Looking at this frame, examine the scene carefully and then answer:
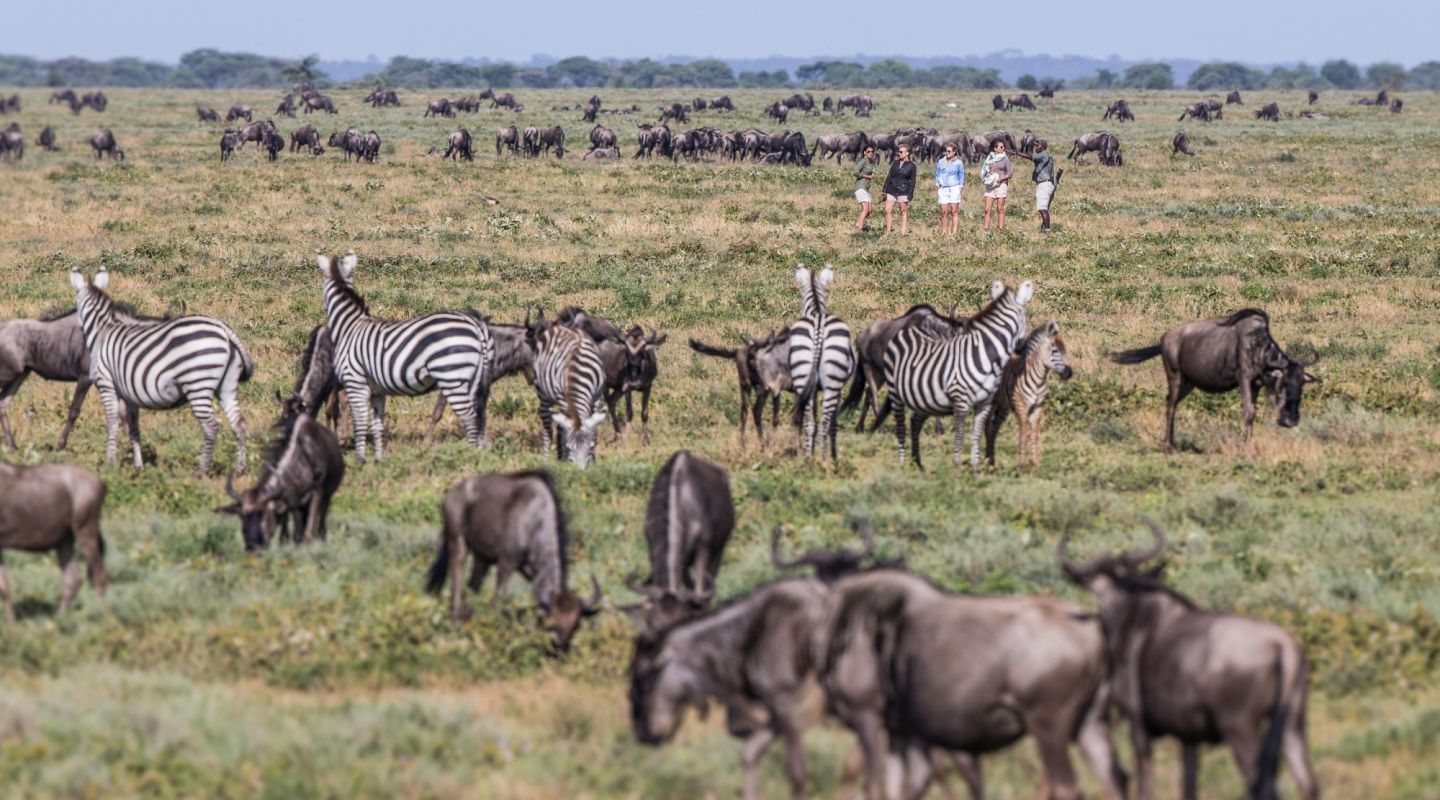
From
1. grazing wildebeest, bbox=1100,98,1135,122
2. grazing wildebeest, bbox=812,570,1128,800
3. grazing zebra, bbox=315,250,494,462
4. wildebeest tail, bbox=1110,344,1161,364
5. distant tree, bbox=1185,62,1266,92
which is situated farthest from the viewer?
distant tree, bbox=1185,62,1266,92

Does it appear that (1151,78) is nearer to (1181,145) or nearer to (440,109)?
(440,109)

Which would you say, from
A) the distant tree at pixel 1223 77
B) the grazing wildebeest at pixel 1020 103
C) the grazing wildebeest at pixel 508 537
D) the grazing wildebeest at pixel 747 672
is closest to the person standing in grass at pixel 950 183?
the grazing wildebeest at pixel 508 537

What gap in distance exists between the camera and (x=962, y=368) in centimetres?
1741

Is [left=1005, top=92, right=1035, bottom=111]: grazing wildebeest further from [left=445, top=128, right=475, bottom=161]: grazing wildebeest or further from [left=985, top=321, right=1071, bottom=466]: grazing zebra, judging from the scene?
[left=985, top=321, right=1071, bottom=466]: grazing zebra

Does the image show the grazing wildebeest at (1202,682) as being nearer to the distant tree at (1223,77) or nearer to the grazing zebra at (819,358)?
the grazing zebra at (819,358)

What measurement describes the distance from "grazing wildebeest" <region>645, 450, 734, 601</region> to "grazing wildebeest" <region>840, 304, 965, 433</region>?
703 cm

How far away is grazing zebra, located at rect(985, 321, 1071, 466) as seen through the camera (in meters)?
17.9

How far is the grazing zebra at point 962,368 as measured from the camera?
17.3 meters

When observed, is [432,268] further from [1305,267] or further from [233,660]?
[233,660]

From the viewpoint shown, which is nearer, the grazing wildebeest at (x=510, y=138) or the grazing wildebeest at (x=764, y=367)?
the grazing wildebeest at (x=764, y=367)

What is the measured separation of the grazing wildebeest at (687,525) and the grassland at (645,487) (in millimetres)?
562

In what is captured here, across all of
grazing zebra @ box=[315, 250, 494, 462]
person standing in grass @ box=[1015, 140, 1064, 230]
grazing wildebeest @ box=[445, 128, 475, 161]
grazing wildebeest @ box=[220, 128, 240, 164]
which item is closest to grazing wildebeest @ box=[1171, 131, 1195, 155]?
person standing in grass @ box=[1015, 140, 1064, 230]

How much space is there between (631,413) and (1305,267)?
57.1 feet

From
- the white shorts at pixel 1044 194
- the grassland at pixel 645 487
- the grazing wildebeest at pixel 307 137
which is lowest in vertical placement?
the grassland at pixel 645 487
